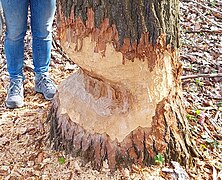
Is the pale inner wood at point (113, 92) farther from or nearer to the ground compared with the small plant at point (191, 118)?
farther from the ground

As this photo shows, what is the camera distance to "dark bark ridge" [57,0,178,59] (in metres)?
2.09

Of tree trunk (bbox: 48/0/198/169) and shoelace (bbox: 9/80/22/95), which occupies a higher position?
tree trunk (bbox: 48/0/198/169)

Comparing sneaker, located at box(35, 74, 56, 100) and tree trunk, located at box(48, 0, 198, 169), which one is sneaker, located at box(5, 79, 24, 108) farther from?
tree trunk, located at box(48, 0, 198, 169)

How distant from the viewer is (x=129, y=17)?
210 cm

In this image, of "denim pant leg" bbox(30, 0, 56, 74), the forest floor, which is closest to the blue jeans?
"denim pant leg" bbox(30, 0, 56, 74)

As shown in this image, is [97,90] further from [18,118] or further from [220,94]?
[220,94]

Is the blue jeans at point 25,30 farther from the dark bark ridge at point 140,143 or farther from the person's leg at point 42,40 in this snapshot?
the dark bark ridge at point 140,143

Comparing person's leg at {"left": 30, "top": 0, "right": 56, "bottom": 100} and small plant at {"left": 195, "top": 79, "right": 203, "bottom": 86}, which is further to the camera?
small plant at {"left": 195, "top": 79, "right": 203, "bottom": 86}

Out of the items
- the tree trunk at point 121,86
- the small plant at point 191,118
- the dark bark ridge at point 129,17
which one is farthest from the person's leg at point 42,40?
the small plant at point 191,118

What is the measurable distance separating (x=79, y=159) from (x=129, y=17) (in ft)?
2.64

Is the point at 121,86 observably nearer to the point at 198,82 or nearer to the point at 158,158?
the point at 158,158

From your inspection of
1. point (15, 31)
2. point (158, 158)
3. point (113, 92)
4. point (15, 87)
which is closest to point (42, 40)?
point (15, 31)

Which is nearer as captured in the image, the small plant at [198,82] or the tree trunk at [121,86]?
the tree trunk at [121,86]

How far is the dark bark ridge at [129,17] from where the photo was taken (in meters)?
2.09
